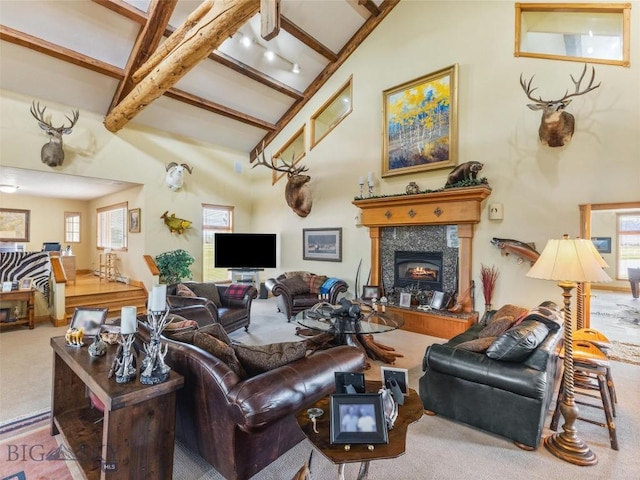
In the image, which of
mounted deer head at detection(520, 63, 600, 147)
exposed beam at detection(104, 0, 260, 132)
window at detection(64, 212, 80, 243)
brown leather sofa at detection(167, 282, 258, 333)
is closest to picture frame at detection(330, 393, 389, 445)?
brown leather sofa at detection(167, 282, 258, 333)

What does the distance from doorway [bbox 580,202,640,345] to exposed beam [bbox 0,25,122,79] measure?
7.23 metres

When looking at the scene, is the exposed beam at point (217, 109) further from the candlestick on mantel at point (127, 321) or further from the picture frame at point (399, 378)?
the picture frame at point (399, 378)

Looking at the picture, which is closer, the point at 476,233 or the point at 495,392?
the point at 495,392

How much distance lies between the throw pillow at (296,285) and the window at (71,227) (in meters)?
7.57

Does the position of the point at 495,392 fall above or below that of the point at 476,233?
below

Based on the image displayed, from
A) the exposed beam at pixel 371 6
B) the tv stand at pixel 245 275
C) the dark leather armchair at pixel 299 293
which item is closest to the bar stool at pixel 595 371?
the dark leather armchair at pixel 299 293

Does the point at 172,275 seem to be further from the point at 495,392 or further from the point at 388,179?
the point at 495,392

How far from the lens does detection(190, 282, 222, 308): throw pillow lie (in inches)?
180

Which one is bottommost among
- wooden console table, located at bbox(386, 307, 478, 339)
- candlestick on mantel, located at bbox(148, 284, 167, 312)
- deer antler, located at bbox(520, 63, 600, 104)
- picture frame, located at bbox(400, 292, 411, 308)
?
wooden console table, located at bbox(386, 307, 478, 339)

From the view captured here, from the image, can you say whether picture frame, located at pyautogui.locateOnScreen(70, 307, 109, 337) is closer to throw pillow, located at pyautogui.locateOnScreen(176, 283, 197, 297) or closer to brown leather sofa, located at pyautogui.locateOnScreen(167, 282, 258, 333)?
brown leather sofa, located at pyautogui.locateOnScreen(167, 282, 258, 333)

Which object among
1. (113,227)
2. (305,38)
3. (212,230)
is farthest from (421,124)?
(113,227)

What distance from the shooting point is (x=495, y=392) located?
86.7 inches

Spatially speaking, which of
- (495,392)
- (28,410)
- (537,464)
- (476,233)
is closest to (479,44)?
(476,233)

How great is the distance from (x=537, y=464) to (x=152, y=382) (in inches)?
92.7
